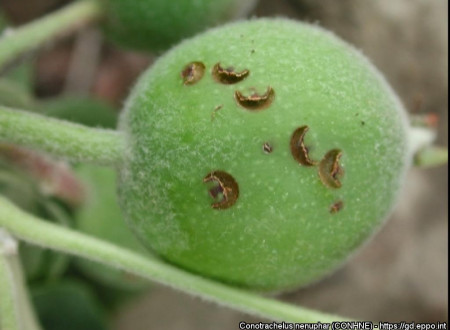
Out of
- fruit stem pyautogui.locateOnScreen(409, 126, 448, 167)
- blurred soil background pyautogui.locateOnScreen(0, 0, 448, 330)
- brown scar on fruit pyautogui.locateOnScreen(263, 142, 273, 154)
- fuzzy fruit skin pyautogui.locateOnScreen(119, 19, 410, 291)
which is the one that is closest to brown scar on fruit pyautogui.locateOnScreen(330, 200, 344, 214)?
fuzzy fruit skin pyautogui.locateOnScreen(119, 19, 410, 291)

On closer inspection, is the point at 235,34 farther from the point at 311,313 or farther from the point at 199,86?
the point at 311,313

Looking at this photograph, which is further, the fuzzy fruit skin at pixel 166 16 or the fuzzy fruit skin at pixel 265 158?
the fuzzy fruit skin at pixel 166 16

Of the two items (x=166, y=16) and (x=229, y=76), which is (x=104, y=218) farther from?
(x=229, y=76)

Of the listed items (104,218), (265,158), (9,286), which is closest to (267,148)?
(265,158)

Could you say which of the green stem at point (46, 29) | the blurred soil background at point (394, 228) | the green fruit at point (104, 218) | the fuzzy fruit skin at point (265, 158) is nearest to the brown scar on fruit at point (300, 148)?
the fuzzy fruit skin at point (265, 158)

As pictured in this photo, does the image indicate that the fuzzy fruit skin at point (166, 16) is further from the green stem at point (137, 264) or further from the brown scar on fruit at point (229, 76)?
the green stem at point (137, 264)

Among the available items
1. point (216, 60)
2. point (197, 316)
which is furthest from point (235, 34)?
point (197, 316)
